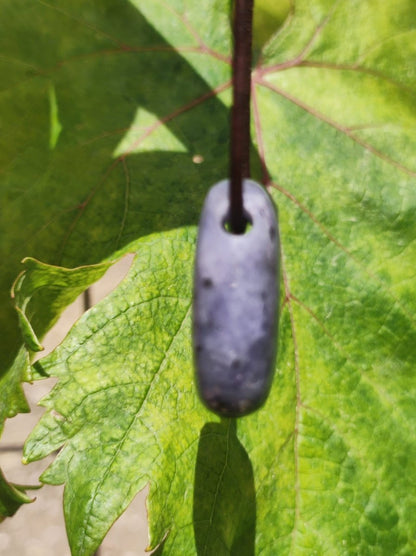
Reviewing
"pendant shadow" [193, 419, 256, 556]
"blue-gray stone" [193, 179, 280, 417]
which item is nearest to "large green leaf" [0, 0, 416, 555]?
"pendant shadow" [193, 419, 256, 556]

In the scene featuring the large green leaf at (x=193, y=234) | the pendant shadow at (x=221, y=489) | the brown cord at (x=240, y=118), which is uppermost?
the brown cord at (x=240, y=118)

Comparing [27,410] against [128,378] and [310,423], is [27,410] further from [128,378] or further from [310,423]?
[310,423]

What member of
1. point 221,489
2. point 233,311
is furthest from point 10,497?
point 233,311

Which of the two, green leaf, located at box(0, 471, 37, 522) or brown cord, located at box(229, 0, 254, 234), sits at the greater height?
brown cord, located at box(229, 0, 254, 234)

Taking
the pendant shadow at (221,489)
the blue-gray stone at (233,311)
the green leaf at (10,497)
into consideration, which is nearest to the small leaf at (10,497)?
the green leaf at (10,497)

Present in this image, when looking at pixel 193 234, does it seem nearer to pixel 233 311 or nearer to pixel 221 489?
pixel 221 489

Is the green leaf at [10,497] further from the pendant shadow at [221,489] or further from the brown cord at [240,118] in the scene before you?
the brown cord at [240,118]

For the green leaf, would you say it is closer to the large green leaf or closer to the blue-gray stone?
the large green leaf
